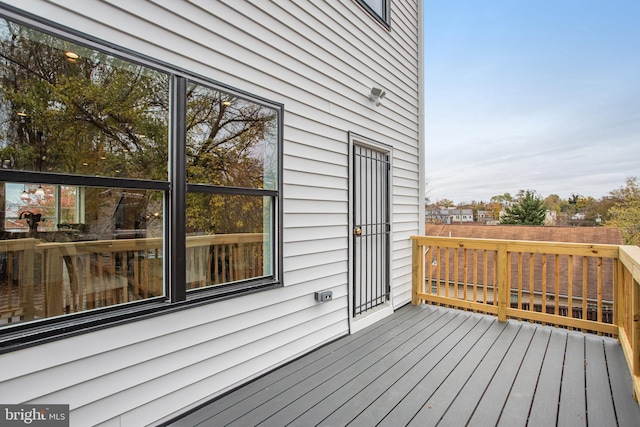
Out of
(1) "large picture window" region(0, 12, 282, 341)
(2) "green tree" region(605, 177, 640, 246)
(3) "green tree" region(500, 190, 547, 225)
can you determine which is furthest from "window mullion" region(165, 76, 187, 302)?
(3) "green tree" region(500, 190, 547, 225)

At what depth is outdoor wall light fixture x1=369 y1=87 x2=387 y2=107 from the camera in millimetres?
3689

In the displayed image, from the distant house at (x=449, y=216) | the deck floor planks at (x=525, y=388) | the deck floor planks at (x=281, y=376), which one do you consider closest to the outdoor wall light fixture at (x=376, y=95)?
the deck floor planks at (x=281, y=376)

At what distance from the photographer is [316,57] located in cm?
296

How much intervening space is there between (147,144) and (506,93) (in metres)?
18.6

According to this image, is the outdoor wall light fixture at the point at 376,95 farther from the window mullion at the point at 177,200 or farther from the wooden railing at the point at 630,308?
the wooden railing at the point at 630,308

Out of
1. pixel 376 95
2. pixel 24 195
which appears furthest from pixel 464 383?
pixel 376 95

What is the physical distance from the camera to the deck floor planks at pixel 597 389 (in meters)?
1.94

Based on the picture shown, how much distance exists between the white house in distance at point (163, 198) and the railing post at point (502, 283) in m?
1.97

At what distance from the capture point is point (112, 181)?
5.56ft

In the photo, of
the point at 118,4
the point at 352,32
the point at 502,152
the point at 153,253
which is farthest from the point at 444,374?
the point at 502,152

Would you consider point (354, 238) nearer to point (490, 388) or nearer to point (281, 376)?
point (281, 376)

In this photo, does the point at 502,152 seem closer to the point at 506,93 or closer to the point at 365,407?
the point at 506,93

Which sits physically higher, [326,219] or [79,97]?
[79,97]

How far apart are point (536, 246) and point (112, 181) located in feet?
13.5
